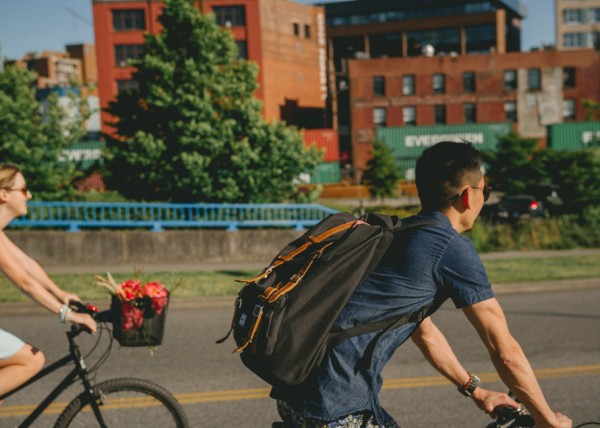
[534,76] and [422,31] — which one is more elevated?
[422,31]

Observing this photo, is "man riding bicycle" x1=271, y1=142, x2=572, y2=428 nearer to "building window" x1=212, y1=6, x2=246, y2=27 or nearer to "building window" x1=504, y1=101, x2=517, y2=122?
"building window" x1=212, y1=6, x2=246, y2=27

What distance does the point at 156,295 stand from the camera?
389cm

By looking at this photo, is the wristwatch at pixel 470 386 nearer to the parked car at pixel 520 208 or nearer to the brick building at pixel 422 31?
the parked car at pixel 520 208

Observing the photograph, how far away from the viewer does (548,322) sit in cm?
946

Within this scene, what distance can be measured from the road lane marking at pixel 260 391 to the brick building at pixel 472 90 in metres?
55.7

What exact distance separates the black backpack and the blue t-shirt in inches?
2.5

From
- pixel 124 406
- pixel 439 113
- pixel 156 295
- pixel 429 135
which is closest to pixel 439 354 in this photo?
pixel 156 295

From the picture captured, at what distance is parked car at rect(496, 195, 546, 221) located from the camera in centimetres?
3172

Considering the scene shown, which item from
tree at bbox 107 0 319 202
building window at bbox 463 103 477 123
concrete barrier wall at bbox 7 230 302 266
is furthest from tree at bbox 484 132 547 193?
concrete barrier wall at bbox 7 230 302 266

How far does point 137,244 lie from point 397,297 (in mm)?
15055

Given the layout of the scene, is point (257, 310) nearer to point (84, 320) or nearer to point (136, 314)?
point (136, 314)

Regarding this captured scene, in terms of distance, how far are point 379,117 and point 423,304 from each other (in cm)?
6173

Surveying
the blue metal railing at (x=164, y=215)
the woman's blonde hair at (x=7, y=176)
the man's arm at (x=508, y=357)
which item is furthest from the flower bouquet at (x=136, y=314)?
the blue metal railing at (x=164, y=215)

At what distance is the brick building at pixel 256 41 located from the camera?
194ft
